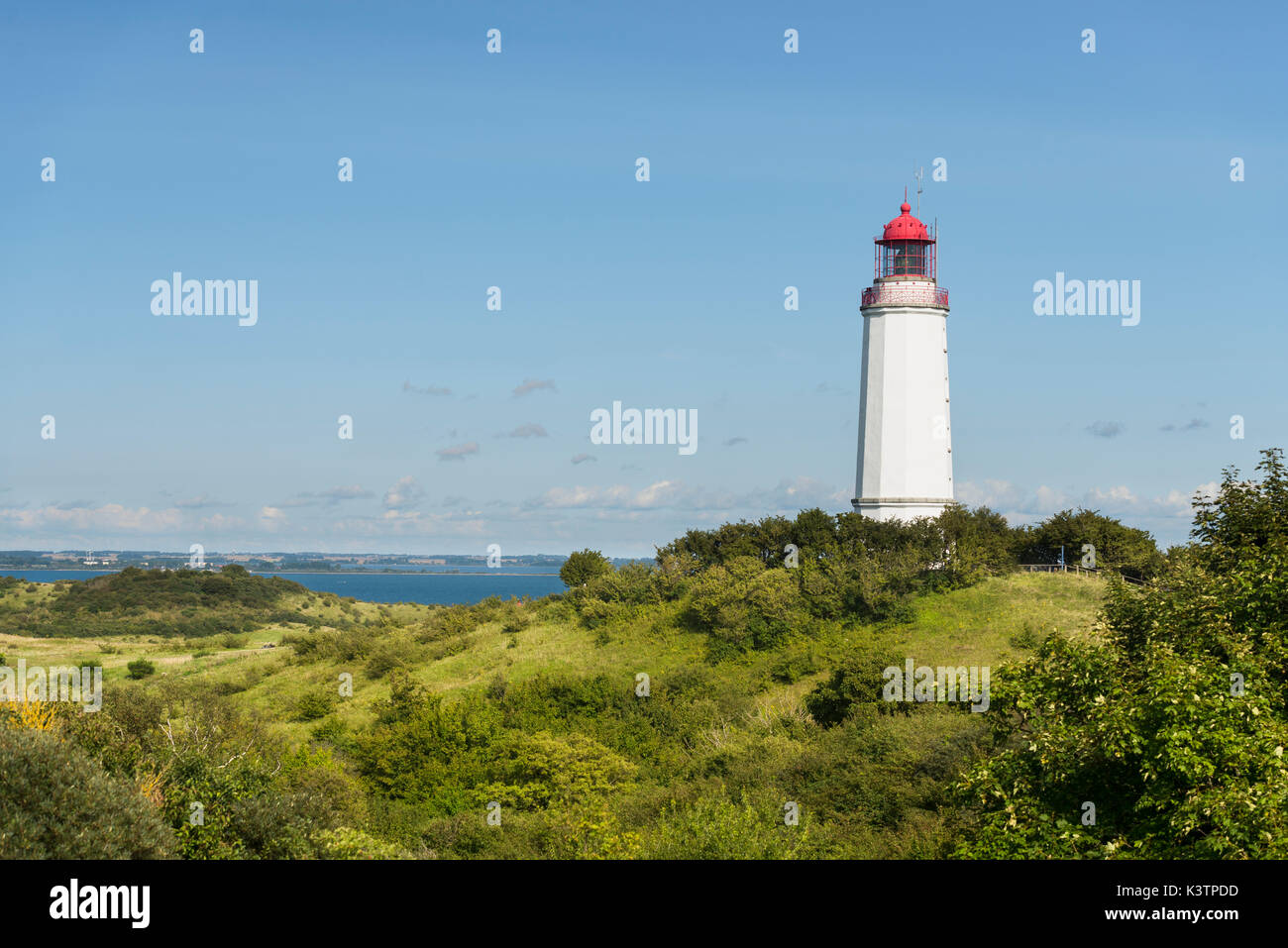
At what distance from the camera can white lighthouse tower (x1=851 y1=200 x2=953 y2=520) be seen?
2050 inches

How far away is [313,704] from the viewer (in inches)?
1790

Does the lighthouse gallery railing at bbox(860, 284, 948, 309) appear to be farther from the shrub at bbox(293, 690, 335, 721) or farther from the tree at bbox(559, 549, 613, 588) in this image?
the shrub at bbox(293, 690, 335, 721)

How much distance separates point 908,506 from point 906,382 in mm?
5818

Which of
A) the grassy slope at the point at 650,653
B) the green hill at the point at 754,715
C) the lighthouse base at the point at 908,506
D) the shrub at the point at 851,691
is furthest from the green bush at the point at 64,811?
the lighthouse base at the point at 908,506

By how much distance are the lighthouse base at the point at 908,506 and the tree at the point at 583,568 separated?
1716 centimetres

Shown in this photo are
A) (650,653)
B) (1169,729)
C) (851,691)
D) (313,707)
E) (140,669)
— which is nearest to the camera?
(1169,729)

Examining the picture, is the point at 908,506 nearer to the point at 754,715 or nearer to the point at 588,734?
the point at 754,715

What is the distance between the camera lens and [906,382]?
52031 mm

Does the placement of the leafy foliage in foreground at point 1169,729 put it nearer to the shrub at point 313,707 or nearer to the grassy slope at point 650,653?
the grassy slope at point 650,653

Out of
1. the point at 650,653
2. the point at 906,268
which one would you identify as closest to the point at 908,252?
the point at 906,268

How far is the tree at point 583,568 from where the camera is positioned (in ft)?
211

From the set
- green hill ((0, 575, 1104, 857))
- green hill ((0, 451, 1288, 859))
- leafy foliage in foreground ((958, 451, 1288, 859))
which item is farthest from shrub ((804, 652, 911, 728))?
leafy foliage in foreground ((958, 451, 1288, 859))

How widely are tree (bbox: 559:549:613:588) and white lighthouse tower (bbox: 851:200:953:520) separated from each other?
1763cm

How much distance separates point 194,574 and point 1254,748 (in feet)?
388
